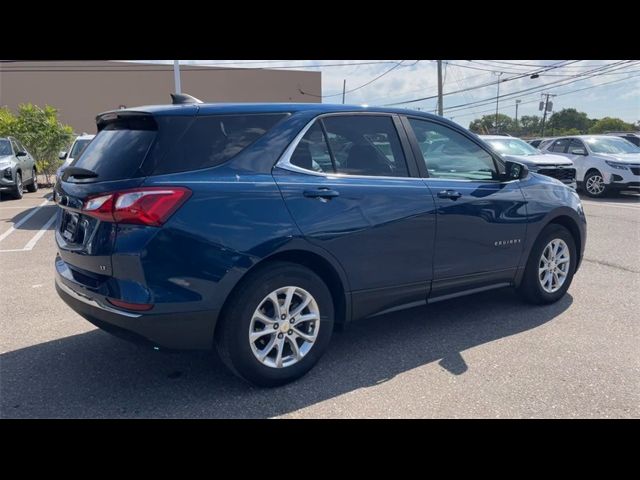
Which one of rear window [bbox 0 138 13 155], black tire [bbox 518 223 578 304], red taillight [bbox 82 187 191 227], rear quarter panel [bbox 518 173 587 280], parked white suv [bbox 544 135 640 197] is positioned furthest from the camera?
parked white suv [bbox 544 135 640 197]

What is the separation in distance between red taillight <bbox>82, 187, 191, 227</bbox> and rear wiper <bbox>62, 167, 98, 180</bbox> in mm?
356

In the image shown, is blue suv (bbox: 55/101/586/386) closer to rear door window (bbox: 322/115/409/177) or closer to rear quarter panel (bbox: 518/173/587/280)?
rear door window (bbox: 322/115/409/177)

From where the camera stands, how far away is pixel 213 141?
3188 millimetres

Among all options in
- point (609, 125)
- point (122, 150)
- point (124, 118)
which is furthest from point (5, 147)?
point (609, 125)

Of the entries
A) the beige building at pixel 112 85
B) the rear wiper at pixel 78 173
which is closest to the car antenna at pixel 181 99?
the rear wiper at pixel 78 173

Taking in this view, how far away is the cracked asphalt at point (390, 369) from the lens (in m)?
3.13

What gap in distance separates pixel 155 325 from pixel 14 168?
41.2 ft

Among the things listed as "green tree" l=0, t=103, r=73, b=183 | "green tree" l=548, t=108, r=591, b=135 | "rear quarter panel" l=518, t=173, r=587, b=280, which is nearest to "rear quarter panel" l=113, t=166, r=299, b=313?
"rear quarter panel" l=518, t=173, r=587, b=280

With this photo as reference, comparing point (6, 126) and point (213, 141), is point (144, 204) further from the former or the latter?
point (6, 126)

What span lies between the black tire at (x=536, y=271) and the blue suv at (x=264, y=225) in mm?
656

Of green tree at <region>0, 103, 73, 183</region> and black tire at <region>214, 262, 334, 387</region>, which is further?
green tree at <region>0, 103, 73, 183</region>

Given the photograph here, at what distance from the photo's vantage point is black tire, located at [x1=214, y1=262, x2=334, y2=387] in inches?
123

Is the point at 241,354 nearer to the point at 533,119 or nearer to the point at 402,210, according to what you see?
the point at 402,210

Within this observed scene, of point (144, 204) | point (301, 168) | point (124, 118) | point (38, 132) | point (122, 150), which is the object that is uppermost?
point (124, 118)
